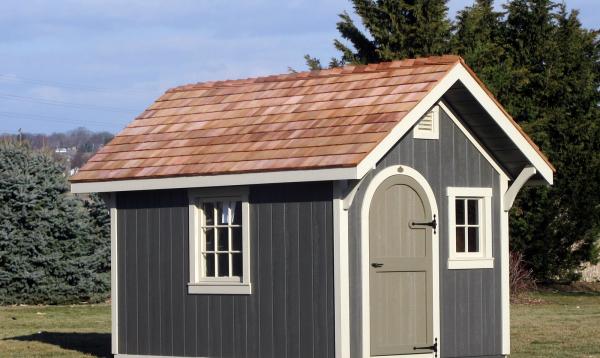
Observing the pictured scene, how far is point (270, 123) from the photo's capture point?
15531 mm

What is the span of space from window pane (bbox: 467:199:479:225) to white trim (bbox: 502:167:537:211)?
15.4 inches

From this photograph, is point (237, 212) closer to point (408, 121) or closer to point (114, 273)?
point (114, 273)

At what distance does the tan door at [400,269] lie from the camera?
14.6 m

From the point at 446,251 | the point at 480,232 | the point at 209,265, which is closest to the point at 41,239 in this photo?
the point at 209,265

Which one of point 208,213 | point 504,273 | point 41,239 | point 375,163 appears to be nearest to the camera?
point 375,163

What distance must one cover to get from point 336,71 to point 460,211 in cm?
235

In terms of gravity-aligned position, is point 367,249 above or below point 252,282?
above

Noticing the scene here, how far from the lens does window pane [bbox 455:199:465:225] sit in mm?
15953

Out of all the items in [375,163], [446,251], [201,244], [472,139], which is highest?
[472,139]

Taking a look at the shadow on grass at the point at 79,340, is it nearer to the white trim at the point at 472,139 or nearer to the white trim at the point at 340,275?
the white trim at the point at 340,275

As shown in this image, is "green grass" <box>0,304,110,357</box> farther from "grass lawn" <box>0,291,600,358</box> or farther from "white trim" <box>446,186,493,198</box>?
"white trim" <box>446,186,493,198</box>

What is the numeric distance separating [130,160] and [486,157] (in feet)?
14.7

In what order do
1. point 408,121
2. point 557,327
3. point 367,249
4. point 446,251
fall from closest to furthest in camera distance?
point 408,121 → point 367,249 → point 446,251 → point 557,327

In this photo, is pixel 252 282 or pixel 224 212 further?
pixel 224 212
